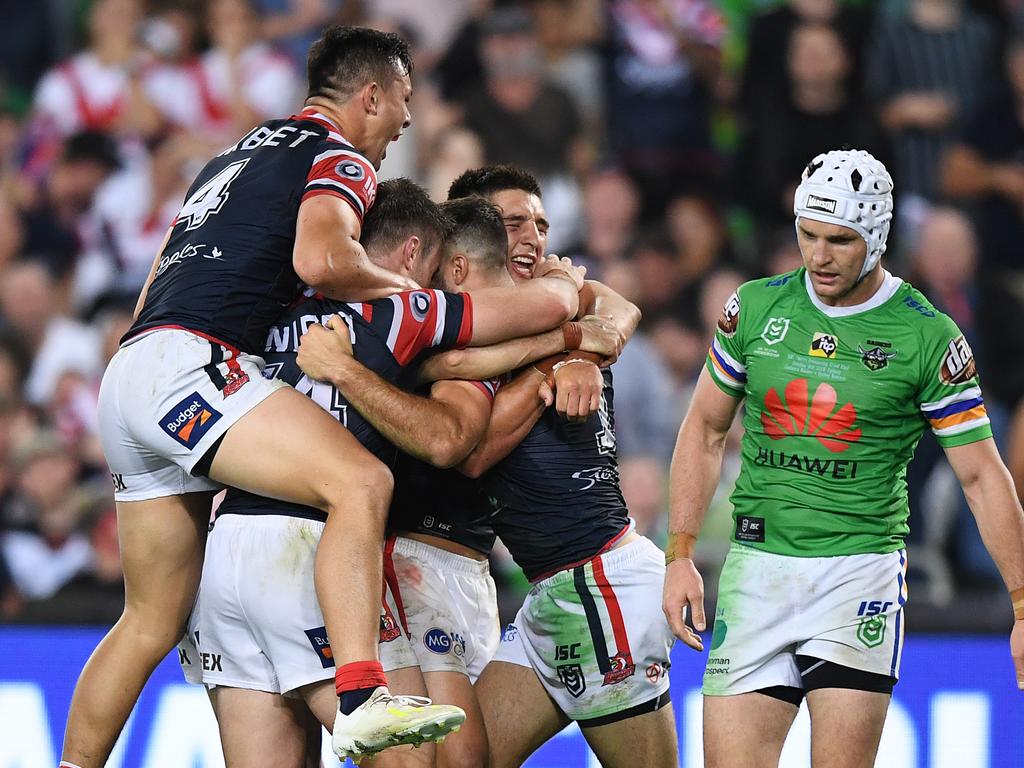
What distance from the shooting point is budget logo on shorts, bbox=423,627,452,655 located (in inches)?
204

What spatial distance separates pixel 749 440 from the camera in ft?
16.9

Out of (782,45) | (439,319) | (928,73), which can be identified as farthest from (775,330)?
(928,73)

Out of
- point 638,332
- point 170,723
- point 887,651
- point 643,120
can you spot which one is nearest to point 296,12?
point 643,120

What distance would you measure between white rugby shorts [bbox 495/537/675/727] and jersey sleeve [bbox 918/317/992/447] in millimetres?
1181

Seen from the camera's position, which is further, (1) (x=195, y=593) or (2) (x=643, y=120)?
(2) (x=643, y=120)

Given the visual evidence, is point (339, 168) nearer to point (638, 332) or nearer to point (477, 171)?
point (477, 171)

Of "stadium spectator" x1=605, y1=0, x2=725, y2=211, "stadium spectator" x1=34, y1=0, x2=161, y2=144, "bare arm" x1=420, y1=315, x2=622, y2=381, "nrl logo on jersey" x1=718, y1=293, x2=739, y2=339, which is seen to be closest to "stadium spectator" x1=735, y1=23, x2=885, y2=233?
"stadium spectator" x1=605, y1=0, x2=725, y2=211

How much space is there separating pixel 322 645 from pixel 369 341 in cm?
102

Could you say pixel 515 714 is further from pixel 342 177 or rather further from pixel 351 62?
pixel 351 62

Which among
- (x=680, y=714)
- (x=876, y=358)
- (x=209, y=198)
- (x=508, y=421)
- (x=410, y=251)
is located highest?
(x=209, y=198)

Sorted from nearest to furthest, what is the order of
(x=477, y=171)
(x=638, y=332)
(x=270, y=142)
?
(x=270, y=142)
(x=477, y=171)
(x=638, y=332)

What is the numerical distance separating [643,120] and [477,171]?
4783mm

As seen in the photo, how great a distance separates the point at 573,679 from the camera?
5.27m

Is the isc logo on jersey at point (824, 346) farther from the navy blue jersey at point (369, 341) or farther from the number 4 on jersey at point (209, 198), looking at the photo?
the number 4 on jersey at point (209, 198)
